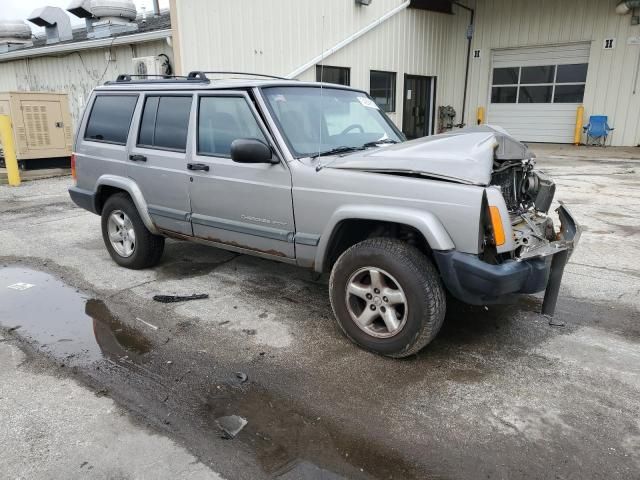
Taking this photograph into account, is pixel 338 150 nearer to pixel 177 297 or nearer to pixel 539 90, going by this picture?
pixel 177 297

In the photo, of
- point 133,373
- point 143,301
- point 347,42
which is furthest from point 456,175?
point 347,42

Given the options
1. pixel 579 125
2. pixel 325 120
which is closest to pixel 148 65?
pixel 325 120

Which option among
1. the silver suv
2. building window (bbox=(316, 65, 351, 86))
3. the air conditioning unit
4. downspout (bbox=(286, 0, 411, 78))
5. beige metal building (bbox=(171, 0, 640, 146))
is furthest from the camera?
building window (bbox=(316, 65, 351, 86))

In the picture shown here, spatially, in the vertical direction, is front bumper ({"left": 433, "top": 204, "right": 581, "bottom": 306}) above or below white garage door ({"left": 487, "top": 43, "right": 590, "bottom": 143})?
below

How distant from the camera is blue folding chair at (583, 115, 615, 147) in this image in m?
16.9

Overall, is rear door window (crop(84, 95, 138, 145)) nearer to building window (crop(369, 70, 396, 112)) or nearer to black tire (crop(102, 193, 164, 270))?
black tire (crop(102, 193, 164, 270))

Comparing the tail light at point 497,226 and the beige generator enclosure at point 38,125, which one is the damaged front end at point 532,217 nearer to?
the tail light at point 497,226

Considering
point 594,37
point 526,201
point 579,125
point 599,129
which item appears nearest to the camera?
point 526,201

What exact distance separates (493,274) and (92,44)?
44.2 ft

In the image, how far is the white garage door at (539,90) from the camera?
57.5 ft

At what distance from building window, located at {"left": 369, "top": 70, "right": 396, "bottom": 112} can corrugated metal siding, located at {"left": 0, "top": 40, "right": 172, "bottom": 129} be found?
7.02 m

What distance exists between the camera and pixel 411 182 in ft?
10.6

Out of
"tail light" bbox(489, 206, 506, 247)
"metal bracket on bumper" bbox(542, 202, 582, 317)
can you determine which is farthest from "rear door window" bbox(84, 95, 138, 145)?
"metal bracket on bumper" bbox(542, 202, 582, 317)

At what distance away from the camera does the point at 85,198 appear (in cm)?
556
